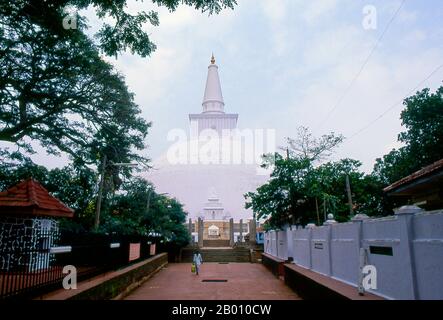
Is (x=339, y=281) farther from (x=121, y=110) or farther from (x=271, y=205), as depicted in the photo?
(x=121, y=110)

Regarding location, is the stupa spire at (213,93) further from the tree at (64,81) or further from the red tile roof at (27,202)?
the red tile roof at (27,202)

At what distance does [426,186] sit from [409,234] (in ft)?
21.6

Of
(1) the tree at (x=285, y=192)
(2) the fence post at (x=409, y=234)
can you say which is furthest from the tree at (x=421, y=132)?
(2) the fence post at (x=409, y=234)

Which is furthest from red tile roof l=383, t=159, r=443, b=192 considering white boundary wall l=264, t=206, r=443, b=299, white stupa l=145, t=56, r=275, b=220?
white stupa l=145, t=56, r=275, b=220

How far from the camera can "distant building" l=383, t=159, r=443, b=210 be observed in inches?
338

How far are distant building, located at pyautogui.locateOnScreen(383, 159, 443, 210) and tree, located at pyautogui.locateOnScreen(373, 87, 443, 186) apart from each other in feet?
44.5

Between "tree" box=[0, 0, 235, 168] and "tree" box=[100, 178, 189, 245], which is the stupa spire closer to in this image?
"tree" box=[100, 178, 189, 245]

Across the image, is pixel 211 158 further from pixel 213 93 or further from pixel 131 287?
pixel 131 287

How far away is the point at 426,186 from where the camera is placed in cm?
1060

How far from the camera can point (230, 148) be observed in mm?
56312
